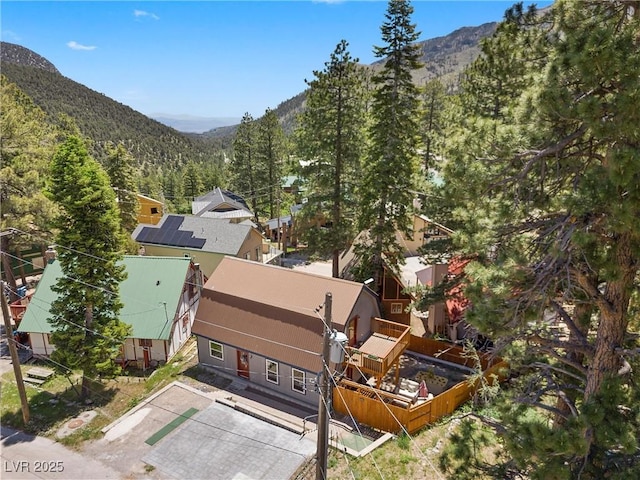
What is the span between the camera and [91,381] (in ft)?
67.6

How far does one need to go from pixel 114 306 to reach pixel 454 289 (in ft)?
53.1

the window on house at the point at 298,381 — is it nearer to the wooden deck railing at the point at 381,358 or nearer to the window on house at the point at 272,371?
the window on house at the point at 272,371

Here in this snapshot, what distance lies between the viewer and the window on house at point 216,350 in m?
21.1

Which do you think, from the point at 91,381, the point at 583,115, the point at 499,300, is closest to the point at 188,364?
the point at 91,381

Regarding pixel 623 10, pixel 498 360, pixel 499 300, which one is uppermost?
pixel 623 10

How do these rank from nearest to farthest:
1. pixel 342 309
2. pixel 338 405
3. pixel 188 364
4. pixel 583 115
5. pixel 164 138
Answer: pixel 583 115, pixel 338 405, pixel 342 309, pixel 188 364, pixel 164 138

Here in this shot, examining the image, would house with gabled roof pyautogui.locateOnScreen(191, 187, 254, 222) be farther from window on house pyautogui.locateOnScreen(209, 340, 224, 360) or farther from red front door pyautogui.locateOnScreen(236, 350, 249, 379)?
red front door pyautogui.locateOnScreen(236, 350, 249, 379)

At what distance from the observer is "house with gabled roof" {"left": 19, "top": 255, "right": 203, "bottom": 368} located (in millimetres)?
22484

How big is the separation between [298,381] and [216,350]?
499 centimetres

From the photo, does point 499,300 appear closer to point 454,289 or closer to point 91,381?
point 454,289

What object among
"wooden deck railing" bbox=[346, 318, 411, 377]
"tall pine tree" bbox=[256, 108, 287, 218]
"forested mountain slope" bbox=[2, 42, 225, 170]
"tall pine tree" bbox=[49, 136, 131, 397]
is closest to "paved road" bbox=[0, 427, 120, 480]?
"tall pine tree" bbox=[49, 136, 131, 397]

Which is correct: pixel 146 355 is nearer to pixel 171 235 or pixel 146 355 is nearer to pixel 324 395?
pixel 171 235

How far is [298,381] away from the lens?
18906 millimetres

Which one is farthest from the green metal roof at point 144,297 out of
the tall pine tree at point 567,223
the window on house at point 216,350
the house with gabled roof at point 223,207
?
the house with gabled roof at point 223,207
